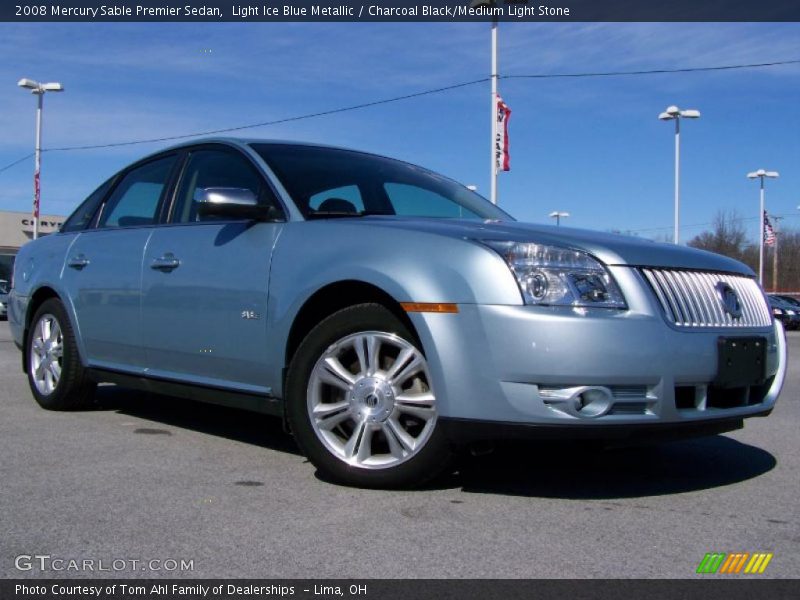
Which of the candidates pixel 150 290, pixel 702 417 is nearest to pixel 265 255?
pixel 150 290

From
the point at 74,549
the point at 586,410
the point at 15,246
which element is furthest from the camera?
the point at 15,246

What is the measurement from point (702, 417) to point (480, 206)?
6.99 ft

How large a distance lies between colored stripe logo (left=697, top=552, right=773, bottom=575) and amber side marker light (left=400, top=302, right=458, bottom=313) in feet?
4.15

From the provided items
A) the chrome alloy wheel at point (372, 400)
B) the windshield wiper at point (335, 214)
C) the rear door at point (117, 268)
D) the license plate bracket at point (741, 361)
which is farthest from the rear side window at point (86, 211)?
the license plate bracket at point (741, 361)

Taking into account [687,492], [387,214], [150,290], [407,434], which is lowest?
[687,492]

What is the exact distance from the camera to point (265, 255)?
14.0 ft

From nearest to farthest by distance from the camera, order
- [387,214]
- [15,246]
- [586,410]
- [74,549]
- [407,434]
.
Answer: [74,549], [586,410], [407,434], [387,214], [15,246]

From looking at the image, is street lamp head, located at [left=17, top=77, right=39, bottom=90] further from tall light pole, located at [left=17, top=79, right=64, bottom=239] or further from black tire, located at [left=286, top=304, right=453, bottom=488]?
black tire, located at [left=286, top=304, right=453, bottom=488]

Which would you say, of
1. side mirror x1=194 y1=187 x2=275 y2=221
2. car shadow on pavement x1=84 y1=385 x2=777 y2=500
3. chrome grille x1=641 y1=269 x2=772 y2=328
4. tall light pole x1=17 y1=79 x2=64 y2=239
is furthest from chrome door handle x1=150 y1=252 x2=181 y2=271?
tall light pole x1=17 y1=79 x2=64 y2=239

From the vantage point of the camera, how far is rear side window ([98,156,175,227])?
17.6 feet

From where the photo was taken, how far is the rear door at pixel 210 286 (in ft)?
14.1

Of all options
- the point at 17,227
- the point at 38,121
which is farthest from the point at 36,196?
the point at 17,227

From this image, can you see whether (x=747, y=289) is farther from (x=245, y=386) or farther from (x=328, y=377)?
(x=245, y=386)

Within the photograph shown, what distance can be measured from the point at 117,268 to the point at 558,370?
2.97 metres
